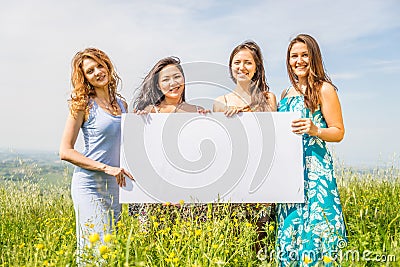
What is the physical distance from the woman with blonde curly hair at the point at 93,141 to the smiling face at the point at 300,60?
1.63 meters

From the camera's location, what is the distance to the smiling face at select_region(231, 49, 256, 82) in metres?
4.39

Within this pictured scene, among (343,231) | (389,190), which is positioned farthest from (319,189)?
(389,190)

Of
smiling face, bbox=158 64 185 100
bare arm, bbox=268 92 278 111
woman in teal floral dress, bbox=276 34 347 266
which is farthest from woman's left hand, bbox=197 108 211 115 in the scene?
woman in teal floral dress, bbox=276 34 347 266

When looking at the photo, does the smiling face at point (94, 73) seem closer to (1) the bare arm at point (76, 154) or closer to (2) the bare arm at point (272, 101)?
(1) the bare arm at point (76, 154)

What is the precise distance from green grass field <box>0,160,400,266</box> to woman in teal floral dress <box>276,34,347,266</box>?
0.18 meters

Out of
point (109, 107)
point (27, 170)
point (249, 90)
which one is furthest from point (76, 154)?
point (27, 170)

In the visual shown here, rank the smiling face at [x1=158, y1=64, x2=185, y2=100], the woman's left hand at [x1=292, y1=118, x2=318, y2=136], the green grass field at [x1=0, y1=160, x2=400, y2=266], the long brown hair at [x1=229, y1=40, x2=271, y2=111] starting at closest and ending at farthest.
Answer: the green grass field at [x1=0, y1=160, x2=400, y2=266] < the woman's left hand at [x1=292, y1=118, x2=318, y2=136] < the long brown hair at [x1=229, y1=40, x2=271, y2=111] < the smiling face at [x1=158, y1=64, x2=185, y2=100]

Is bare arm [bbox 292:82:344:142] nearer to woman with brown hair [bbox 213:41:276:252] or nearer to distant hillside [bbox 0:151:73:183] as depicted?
woman with brown hair [bbox 213:41:276:252]

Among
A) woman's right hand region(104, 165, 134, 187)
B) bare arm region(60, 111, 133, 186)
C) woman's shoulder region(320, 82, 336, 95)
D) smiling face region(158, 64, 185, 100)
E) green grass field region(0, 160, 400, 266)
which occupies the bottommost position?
green grass field region(0, 160, 400, 266)

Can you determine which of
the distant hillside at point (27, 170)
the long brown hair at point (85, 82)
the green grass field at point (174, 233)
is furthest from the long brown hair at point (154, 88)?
the distant hillside at point (27, 170)

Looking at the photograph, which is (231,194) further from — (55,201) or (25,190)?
(25,190)

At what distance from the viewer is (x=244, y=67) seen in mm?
4387

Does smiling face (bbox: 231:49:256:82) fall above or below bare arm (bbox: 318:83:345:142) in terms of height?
above

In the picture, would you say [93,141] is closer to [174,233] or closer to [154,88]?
[154,88]
